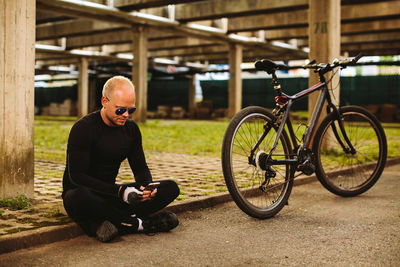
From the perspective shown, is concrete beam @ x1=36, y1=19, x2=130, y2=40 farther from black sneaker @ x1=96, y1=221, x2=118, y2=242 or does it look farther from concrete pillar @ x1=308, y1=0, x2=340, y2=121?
black sneaker @ x1=96, y1=221, x2=118, y2=242

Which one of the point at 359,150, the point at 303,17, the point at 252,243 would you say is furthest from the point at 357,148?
the point at 303,17

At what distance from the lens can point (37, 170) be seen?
23.4ft

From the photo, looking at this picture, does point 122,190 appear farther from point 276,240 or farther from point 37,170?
point 37,170

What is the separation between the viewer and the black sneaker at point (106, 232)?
3.66 m

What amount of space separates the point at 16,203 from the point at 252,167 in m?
2.16

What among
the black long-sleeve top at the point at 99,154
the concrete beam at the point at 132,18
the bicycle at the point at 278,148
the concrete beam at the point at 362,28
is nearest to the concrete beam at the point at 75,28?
the concrete beam at the point at 132,18

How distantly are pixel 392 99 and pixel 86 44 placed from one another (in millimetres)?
20066

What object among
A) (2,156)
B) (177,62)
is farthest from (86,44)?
(2,156)

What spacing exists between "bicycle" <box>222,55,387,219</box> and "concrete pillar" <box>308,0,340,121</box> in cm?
368

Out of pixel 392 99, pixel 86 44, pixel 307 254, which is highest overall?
pixel 86 44

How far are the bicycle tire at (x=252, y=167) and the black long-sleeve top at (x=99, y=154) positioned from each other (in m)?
0.74

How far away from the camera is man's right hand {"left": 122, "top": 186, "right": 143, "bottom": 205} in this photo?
11.9ft

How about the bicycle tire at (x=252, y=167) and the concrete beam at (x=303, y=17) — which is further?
the concrete beam at (x=303, y=17)

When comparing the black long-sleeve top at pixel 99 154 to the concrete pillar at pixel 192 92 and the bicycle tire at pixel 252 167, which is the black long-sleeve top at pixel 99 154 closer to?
the bicycle tire at pixel 252 167
